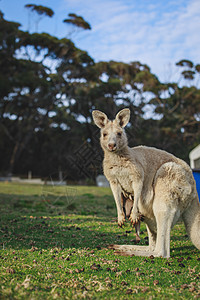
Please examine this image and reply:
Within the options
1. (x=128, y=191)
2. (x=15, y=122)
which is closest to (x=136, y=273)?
(x=128, y=191)

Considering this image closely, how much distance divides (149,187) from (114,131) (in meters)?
0.81

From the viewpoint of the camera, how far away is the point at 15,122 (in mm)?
27281

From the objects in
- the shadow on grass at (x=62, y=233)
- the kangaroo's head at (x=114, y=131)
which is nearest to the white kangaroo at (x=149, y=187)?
the kangaroo's head at (x=114, y=131)

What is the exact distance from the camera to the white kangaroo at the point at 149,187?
11.9 feet

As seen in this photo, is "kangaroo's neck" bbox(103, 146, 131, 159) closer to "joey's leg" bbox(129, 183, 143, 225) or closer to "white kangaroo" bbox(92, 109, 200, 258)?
"white kangaroo" bbox(92, 109, 200, 258)

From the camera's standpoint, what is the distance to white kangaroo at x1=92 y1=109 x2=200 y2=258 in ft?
11.9

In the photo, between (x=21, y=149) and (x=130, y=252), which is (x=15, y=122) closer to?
(x=21, y=149)

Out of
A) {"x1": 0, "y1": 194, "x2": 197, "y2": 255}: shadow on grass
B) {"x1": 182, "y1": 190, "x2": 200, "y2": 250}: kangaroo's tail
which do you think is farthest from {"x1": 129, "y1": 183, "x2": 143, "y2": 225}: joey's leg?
{"x1": 0, "y1": 194, "x2": 197, "y2": 255}: shadow on grass

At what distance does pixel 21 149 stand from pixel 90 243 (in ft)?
80.2

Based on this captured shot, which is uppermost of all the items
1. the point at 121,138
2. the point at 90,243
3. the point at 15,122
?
the point at 15,122

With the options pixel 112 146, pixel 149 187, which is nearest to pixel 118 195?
pixel 149 187

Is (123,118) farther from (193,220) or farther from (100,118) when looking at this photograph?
(193,220)

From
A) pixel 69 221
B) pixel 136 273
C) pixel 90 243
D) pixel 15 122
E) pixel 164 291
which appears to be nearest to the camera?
pixel 164 291

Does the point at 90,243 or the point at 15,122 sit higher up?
the point at 15,122
